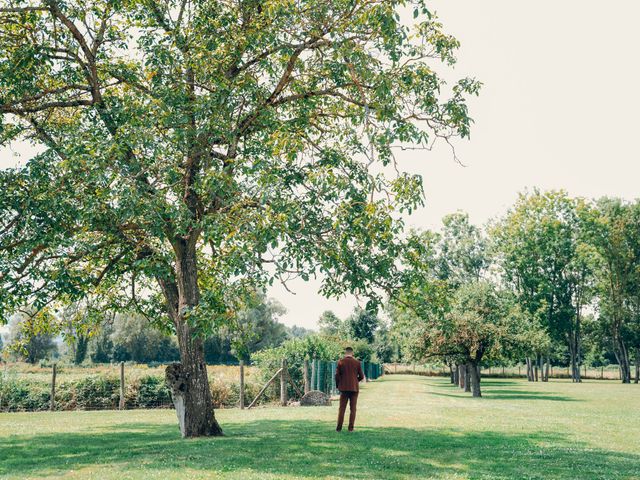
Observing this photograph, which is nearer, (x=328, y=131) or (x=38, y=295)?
(x=38, y=295)

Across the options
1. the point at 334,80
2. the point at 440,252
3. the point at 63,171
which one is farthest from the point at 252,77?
the point at 440,252

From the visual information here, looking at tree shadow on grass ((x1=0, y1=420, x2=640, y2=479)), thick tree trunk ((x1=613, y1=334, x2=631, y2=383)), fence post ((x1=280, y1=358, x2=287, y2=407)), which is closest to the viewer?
tree shadow on grass ((x1=0, y1=420, x2=640, y2=479))

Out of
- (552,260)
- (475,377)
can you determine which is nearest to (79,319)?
(475,377)

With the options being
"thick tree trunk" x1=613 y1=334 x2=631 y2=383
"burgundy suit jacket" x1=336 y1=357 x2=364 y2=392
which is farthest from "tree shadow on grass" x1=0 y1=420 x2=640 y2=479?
"thick tree trunk" x1=613 y1=334 x2=631 y2=383

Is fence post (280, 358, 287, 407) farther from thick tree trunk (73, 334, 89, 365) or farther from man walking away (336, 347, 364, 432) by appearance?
thick tree trunk (73, 334, 89, 365)

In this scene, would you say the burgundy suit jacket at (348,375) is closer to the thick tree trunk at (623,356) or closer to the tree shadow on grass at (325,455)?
the tree shadow on grass at (325,455)

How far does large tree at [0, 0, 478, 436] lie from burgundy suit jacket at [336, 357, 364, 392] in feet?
7.79

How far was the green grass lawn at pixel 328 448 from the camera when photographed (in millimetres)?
10766

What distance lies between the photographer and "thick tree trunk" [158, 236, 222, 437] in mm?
15617

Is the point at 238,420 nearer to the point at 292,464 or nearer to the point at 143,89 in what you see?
the point at 292,464

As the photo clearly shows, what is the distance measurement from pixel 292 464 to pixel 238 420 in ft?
34.2

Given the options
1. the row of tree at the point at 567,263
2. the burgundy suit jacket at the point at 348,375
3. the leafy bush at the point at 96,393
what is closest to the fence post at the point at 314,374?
the leafy bush at the point at 96,393

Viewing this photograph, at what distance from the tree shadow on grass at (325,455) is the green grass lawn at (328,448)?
0.02 meters

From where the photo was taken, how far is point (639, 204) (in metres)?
75.2
